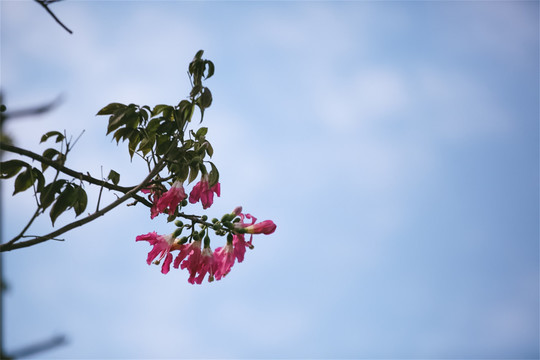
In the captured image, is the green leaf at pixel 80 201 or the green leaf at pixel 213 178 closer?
the green leaf at pixel 80 201

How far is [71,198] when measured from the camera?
85.7 inches

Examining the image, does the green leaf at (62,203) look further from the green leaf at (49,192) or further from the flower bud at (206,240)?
the flower bud at (206,240)

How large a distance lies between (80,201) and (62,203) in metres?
0.07

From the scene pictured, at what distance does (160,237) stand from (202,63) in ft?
2.72

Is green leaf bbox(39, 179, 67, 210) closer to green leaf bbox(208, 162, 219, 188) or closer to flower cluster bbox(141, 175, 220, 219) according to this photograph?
flower cluster bbox(141, 175, 220, 219)

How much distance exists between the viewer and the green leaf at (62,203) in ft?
7.14

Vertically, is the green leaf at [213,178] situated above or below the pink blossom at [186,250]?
above

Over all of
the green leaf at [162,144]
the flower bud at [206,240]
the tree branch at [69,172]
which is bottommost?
the flower bud at [206,240]

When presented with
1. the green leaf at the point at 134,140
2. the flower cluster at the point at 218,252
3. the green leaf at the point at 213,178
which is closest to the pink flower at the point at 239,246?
the flower cluster at the point at 218,252

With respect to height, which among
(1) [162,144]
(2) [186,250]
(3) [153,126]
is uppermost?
(3) [153,126]

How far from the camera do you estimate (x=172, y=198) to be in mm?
2383

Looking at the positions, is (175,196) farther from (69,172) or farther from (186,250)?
(69,172)

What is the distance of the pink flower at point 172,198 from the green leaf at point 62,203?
1.19 ft

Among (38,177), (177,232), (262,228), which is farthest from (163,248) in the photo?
(38,177)
